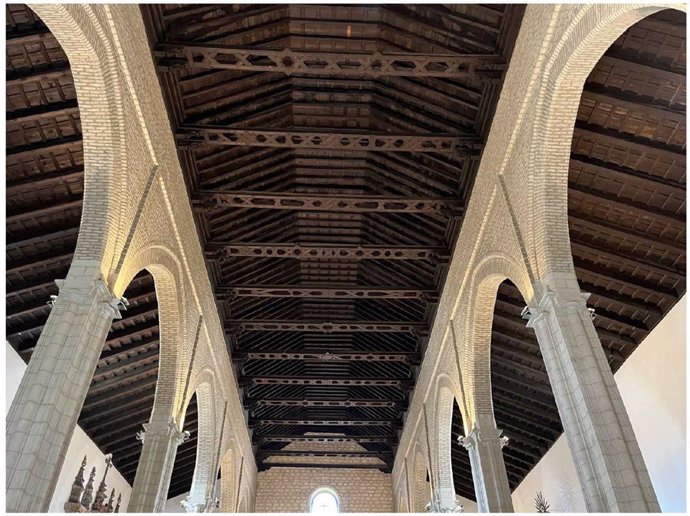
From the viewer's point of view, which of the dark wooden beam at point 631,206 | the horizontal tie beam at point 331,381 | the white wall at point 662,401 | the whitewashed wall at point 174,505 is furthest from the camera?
the whitewashed wall at point 174,505

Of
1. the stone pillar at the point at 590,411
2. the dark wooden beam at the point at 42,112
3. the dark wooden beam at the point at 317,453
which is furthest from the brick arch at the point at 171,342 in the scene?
the dark wooden beam at the point at 317,453

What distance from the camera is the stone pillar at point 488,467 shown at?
1066 centimetres

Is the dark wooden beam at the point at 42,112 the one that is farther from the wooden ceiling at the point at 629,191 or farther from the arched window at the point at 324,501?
the arched window at the point at 324,501

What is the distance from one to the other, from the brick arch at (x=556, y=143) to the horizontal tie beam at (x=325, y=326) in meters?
7.70

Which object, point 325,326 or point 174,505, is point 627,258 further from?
point 174,505

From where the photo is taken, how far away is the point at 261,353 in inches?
674

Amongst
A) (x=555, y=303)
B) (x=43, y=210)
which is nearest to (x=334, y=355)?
(x=43, y=210)

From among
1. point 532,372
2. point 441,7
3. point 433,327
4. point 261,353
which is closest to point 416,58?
point 441,7

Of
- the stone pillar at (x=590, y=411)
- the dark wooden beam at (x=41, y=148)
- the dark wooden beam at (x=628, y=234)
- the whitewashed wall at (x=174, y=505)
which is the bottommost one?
the stone pillar at (x=590, y=411)

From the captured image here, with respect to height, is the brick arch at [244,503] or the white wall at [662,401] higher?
the brick arch at [244,503]

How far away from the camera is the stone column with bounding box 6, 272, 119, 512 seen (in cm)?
584

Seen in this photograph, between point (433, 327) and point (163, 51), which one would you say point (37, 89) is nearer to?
point (163, 51)

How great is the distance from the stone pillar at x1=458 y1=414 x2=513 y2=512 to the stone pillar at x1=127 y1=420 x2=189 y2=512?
19.2ft

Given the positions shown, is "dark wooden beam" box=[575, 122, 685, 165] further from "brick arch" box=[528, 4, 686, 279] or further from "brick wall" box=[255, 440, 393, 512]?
A: "brick wall" box=[255, 440, 393, 512]
